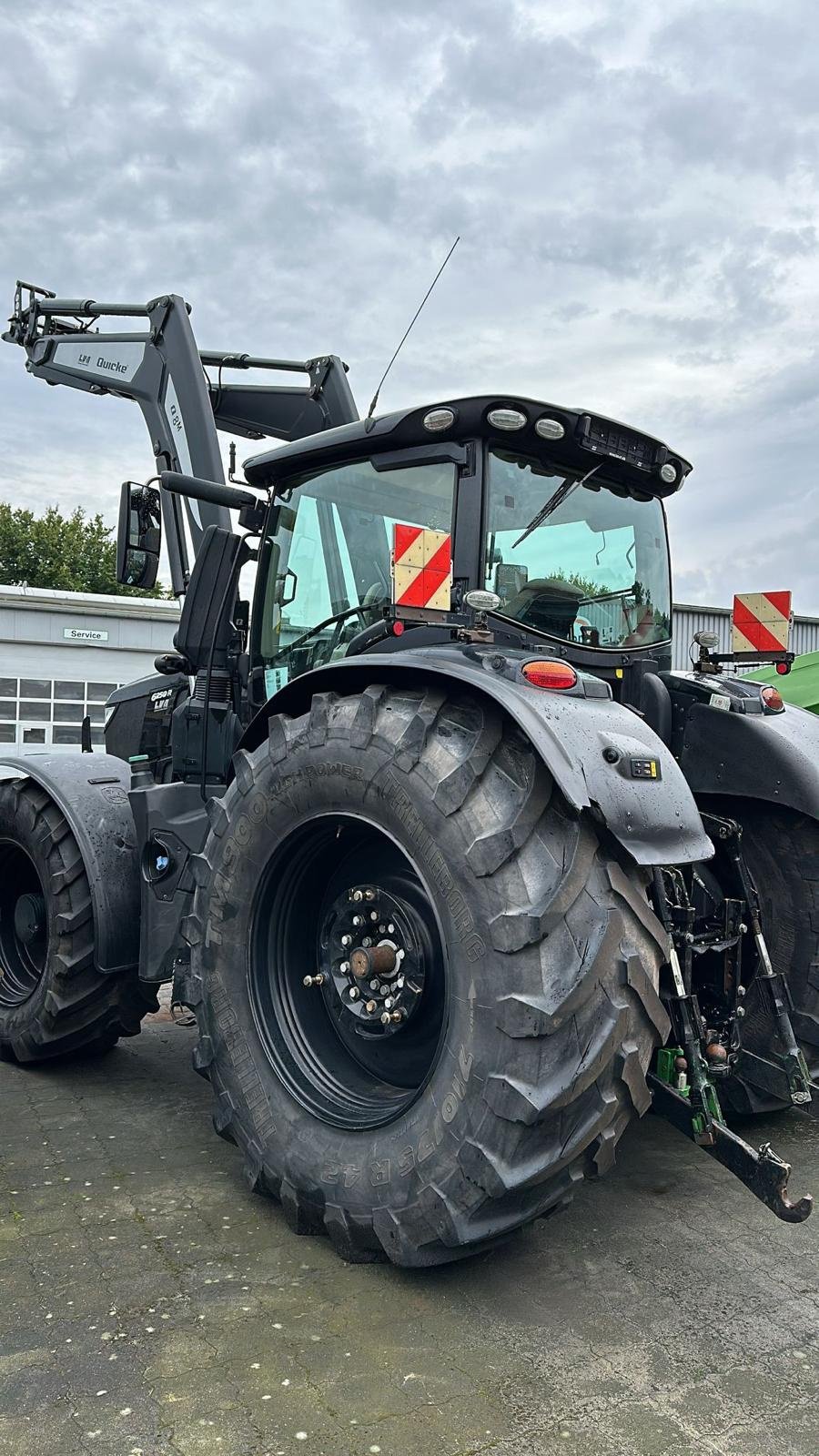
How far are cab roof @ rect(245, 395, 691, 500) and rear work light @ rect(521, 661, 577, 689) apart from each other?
0.96m

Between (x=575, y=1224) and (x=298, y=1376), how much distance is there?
114 cm

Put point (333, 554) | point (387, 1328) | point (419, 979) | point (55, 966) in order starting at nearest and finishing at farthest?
point (387, 1328), point (419, 979), point (333, 554), point (55, 966)

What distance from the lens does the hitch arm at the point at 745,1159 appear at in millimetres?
2655

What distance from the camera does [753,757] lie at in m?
3.77


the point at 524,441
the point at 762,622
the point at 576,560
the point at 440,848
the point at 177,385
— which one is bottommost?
the point at 440,848

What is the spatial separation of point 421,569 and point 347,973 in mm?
1267

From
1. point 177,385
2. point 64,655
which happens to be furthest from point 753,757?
point 64,655

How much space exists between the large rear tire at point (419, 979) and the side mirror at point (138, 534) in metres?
1.87

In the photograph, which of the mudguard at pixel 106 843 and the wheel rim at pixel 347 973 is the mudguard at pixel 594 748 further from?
the mudguard at pixel 106 843

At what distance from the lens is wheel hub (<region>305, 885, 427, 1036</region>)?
10.4 feet

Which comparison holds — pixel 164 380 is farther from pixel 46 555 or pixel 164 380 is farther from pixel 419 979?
pixel 46 555

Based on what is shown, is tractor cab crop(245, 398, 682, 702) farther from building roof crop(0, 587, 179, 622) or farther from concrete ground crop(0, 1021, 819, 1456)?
building roof crop(0, 587, 179, 622)

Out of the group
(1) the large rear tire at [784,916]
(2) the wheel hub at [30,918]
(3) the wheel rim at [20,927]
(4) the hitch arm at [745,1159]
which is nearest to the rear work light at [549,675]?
(4) the hitch arm at [745,1159]

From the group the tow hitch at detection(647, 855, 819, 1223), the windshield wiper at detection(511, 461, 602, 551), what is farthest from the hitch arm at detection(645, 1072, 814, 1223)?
the windshield wiper at detection(511, 461, 602, 551)
